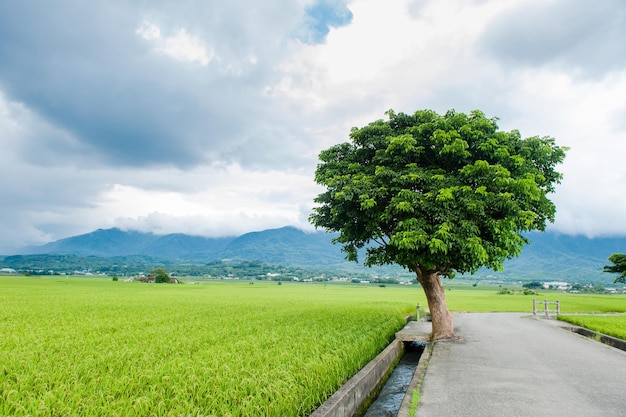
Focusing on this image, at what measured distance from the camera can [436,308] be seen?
16.0 metres

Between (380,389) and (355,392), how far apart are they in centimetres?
277

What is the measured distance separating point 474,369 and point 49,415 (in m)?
9.22

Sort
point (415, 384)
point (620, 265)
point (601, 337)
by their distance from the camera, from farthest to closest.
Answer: point (620, 265) → point (601, 337) → point (415, 384)

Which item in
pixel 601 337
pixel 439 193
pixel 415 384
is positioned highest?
pixel 439 193

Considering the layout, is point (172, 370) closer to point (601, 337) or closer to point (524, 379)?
point (524, 379)

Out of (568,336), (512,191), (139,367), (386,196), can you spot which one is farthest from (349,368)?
(568,336)

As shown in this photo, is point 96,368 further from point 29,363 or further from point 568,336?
point 568,336

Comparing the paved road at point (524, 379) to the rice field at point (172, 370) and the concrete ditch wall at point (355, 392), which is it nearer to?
the concrete ditch wall at point (355, 392)

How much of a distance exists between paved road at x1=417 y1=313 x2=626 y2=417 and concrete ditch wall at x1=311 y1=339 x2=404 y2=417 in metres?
1.36

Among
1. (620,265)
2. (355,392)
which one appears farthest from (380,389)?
(620,265)

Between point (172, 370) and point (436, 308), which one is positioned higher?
point (436, 308)

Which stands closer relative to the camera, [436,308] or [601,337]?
[601,337]

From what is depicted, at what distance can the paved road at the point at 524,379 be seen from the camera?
6.86 metres

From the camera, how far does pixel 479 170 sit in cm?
1309
